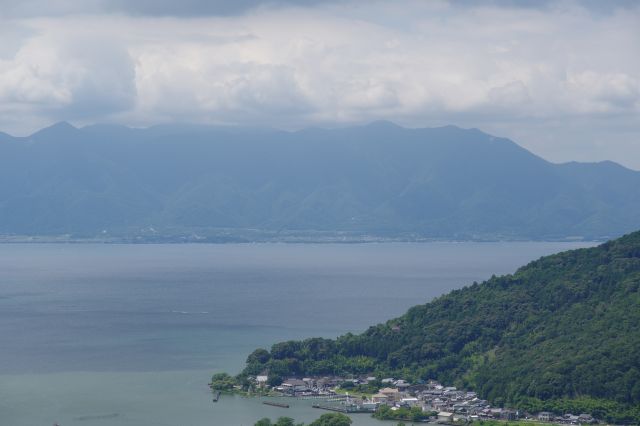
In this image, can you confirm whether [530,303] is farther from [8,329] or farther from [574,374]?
[8,329]

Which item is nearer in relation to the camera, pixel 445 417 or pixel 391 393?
pixel 445 417

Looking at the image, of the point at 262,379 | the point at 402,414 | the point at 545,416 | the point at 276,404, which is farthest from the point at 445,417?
the point at 262,379

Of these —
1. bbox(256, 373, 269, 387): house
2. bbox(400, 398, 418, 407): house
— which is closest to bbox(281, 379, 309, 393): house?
bbox(256, 373, 269, 387): house

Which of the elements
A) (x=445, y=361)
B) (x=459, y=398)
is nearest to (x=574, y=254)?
(x=445, y=361)

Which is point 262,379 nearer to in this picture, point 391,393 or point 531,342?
point 391,393

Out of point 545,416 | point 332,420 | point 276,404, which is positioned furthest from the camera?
point 276,404

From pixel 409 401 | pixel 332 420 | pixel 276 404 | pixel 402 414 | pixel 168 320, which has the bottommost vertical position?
pixel 402 414

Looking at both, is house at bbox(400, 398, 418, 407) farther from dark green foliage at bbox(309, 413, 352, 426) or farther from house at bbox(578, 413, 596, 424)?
house at bbox(578, 413, 596, 424)
